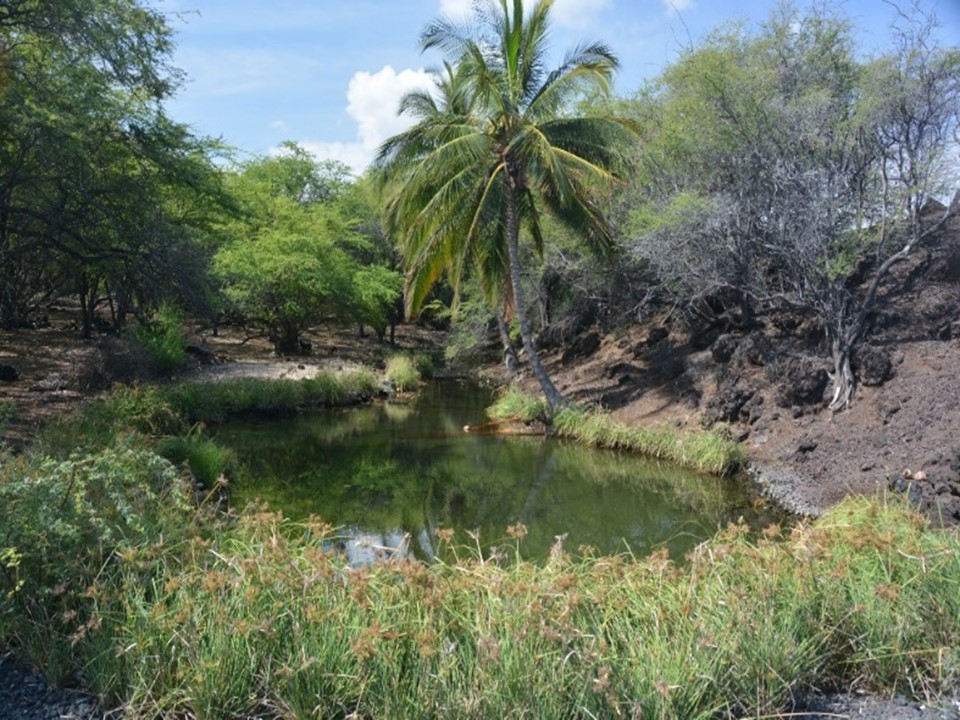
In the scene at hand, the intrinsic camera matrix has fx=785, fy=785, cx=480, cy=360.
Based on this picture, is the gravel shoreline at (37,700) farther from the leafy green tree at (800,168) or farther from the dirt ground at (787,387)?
the leafy green tree at (800,168)

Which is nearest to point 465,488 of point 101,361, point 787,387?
point 787,387

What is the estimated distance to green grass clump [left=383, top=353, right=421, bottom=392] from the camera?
2570cm

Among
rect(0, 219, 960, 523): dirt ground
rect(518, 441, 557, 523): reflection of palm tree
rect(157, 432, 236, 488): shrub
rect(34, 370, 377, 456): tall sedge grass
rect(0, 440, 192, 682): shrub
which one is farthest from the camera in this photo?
rect(518, 441, 557, 523): reflection of palm tree

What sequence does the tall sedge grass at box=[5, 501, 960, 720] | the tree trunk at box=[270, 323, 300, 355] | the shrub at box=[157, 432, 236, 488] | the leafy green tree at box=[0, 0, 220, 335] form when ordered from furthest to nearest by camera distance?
the tree trunk at box=[270, 323, 300, 355] → the leafy green tree at box=[0, 0, 220, 335] → the shrub at box=[157, 432, 236, 488] → the tall sedge grass at box=[5, 501, 960, 720]

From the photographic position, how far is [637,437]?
16516 mm

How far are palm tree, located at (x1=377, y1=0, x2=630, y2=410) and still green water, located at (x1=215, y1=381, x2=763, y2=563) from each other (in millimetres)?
3454

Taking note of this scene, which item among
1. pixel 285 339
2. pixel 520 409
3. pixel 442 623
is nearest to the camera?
pixel 442 623

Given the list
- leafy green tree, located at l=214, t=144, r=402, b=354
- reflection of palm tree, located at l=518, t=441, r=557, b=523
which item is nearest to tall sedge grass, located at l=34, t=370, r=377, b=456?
leafy green tree, located at l=214, t=144, r=402, b=354

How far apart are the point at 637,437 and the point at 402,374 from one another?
11.0m

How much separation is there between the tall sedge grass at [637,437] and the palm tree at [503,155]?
2.64 ft

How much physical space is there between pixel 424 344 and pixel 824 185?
2638cm

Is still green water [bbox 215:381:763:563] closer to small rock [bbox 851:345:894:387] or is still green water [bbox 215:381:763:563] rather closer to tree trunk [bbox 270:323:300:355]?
small rock [bbox 851:345:894:387]

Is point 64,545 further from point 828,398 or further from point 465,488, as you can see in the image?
point 828,398

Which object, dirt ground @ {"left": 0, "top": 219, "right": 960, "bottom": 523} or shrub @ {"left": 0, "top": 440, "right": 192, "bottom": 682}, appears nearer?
shrub @ {"left": 0, "top": 440, "right": 192, "bottom": 682}
